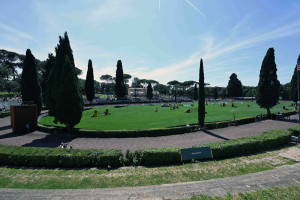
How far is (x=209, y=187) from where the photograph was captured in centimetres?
753

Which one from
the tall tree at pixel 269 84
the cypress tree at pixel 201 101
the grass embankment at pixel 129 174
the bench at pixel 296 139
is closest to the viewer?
the grass embankment at pixel 129 174

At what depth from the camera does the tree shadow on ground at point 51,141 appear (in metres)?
16.5

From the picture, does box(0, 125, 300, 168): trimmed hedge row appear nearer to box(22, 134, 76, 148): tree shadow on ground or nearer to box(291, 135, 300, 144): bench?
box(22, 134, 76, 148): tree shadow on ground

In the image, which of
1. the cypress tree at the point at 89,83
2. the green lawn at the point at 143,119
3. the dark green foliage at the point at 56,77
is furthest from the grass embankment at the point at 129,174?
the cypress tree at the point at 89,83

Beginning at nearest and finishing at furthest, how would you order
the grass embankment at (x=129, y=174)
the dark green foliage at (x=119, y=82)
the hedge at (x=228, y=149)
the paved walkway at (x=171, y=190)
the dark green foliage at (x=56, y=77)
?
the paved walkway at (x=171, y=190), the grass embankment at (x=129, y=174), the hedge at (x=228, y=149), the dark green foliage at (x=56, y=77), the dark green foliage at (x=119, y=82)

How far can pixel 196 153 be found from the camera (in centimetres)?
1120

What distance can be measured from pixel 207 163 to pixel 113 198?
672cm

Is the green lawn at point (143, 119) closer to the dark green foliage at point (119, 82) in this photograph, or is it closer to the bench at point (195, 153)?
the bench at point (195, 153)

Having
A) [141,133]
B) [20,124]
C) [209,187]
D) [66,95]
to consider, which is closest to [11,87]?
[20,124]

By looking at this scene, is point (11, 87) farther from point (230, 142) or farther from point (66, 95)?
point (230, 142)

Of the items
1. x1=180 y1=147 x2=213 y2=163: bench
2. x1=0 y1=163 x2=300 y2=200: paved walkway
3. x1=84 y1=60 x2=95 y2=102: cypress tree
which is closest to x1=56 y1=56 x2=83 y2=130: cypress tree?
x1=0 y1=163 x2=300 y2=200: paved walkway

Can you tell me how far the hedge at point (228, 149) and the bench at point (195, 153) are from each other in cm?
34

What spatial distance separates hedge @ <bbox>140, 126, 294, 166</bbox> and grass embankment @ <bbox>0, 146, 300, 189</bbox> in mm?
795

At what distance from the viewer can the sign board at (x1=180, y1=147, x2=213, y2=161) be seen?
36.3 ft
